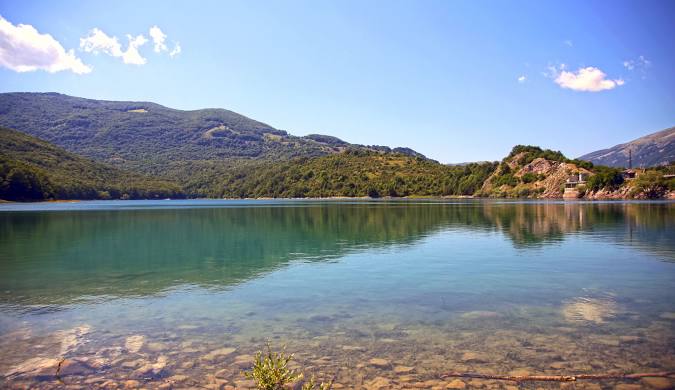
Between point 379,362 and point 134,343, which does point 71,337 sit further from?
point 379,362

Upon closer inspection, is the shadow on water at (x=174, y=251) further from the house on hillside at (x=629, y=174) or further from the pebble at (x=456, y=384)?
the house on hillside at (x=629, y=174)

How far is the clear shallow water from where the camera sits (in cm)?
1020

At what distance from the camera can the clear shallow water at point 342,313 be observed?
33.4 feet

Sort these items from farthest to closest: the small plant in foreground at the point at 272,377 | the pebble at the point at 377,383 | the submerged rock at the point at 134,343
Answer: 1. the submerged rock at the point at 134,343
2. the pebble at the point at 377,383
3. the small plant in foreground at the point at 272,377

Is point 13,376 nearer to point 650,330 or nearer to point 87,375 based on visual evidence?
point 87,375

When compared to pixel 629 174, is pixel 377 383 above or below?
below

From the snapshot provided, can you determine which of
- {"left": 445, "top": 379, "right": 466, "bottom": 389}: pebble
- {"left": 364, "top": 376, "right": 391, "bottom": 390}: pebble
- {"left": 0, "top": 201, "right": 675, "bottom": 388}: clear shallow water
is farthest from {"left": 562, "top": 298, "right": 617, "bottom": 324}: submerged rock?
{"left": 364, "top": 376, "right": 391, "bottom": 390}: pebble

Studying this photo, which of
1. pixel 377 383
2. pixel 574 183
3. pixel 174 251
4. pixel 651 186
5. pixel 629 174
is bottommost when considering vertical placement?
pixel 174 251

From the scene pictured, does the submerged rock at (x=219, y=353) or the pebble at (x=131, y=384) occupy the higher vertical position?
the submerged rock at (x=219, y=353)

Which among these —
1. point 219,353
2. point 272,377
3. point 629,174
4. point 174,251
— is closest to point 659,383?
point 272,377

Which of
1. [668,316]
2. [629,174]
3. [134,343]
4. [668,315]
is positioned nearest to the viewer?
[134,343]

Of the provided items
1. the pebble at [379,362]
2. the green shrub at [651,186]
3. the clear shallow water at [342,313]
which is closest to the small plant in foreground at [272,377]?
the clear shallow water at [342,313]

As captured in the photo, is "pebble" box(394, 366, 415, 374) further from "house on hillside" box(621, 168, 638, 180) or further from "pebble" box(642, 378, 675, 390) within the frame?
"house on hillside" box(621, 168, 638, 180)

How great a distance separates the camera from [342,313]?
14922mm
